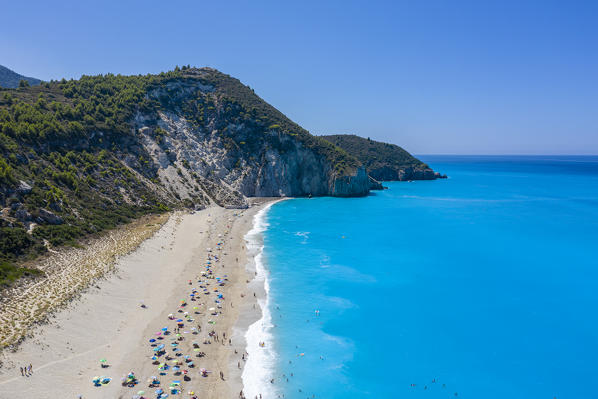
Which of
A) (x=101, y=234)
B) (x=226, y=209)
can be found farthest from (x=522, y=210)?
(x=101, y=234)

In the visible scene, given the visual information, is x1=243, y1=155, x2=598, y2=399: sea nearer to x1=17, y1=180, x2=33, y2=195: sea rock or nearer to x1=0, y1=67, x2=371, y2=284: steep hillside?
x1=0, y1=67, x2=371, y2=284: steep hillside

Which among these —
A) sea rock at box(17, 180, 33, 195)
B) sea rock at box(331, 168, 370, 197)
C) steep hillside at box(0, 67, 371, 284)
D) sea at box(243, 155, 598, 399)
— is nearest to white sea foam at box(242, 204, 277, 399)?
sea at box(243, 155, 598, 399)

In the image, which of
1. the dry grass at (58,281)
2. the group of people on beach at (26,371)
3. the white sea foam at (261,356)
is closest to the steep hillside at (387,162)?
A: the dry grass at (58,281)

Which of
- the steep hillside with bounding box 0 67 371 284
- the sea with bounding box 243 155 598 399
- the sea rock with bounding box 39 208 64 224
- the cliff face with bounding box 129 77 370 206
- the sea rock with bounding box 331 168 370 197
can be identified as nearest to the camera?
the sea with bounding box 243 155 598 399

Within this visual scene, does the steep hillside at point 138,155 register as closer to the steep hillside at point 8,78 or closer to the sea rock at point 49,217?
the sea rock at point 49,217

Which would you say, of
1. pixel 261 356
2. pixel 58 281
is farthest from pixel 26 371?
pixel 261 356

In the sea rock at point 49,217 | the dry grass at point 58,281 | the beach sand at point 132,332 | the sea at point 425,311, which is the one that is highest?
the sea rock at point 49,217
